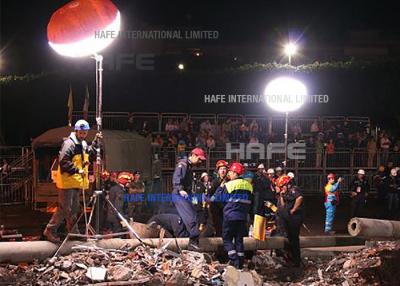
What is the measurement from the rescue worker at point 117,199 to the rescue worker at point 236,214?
339 cm

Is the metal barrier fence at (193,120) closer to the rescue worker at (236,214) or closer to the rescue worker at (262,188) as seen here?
the rescue worker at (262,188)

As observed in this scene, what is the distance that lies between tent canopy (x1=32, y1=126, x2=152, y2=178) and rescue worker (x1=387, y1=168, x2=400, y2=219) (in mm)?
8051

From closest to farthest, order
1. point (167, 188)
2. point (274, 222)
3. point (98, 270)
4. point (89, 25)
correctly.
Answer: point (98, 270) < point (89, 25) < point (274, 222) < point (167, 188)

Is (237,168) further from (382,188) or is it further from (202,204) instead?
(382,188)

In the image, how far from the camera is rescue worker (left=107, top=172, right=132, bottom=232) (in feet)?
40.2

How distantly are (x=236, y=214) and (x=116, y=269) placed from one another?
267 centimetres

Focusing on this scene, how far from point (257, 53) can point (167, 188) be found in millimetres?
19038

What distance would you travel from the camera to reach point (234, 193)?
973 cm

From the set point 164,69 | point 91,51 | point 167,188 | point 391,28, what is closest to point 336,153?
point 167,188

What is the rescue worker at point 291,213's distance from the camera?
1066 cm

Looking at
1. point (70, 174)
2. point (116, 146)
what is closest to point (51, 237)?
point (70, 174)

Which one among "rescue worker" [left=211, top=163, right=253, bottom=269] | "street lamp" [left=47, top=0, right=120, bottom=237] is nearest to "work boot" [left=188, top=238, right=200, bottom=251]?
"rescue worker" [left=211, top=163, right=253, bottom=269]

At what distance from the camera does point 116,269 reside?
7809mm

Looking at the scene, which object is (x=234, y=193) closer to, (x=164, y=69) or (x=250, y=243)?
(x=250, y=243)
